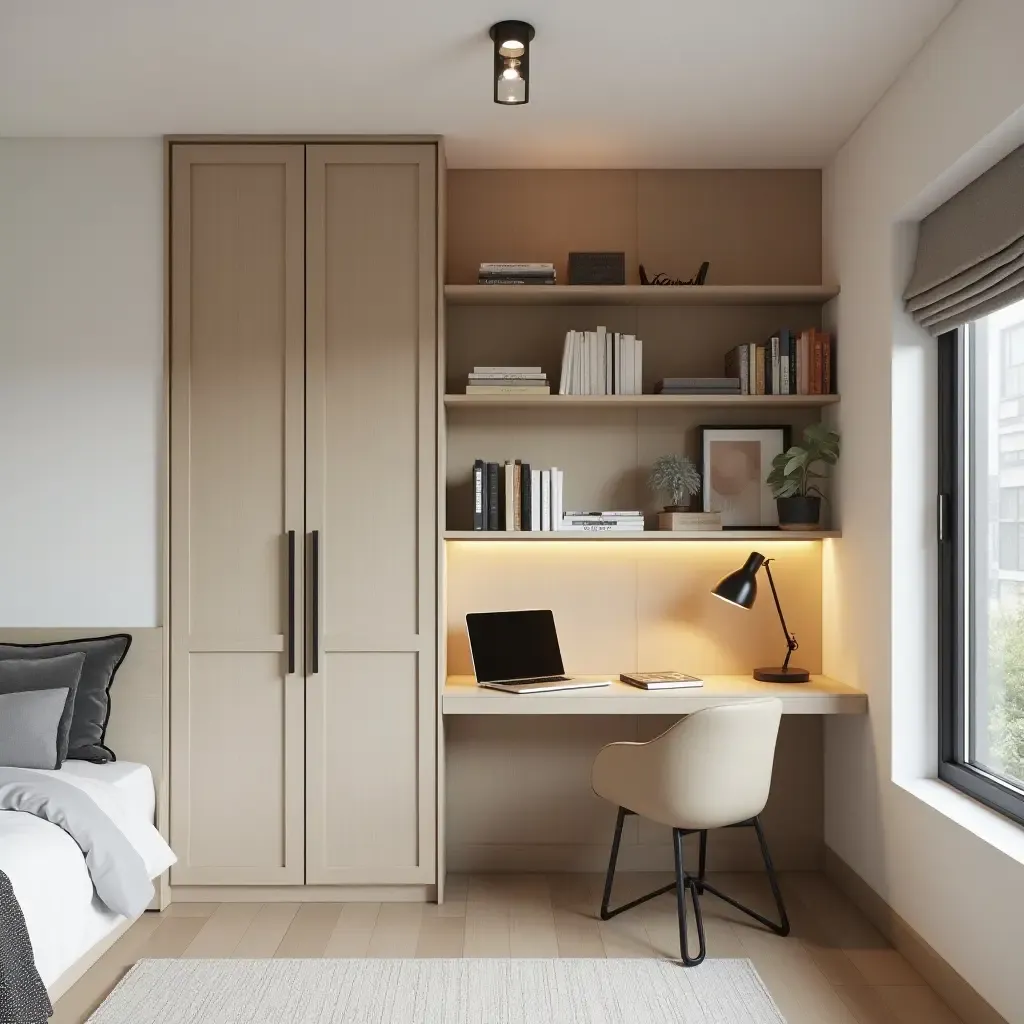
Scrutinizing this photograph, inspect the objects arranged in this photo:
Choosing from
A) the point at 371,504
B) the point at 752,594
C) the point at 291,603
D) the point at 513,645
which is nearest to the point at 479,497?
the point at 371,504

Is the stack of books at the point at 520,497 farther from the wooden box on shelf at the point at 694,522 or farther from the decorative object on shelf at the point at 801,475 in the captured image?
the decorative object on shelf at the point at 801,475

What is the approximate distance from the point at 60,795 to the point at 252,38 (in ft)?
7.33

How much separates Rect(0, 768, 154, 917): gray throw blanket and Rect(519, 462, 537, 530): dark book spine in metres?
1.69

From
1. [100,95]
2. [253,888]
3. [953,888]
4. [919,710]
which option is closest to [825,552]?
[919,710]

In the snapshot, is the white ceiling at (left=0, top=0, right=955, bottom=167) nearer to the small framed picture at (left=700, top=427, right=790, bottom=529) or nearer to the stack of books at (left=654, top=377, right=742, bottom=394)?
the stack of books at (left=654, top=377, right=742, bottom=394)

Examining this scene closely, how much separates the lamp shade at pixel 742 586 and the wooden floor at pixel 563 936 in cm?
106

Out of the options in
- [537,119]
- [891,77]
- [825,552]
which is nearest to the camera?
[891,77]

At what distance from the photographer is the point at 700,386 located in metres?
3.85

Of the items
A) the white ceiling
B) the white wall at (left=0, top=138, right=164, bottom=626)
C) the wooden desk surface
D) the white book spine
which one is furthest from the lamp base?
the white wall at (left=0, top=138, right=164, bottom=626)

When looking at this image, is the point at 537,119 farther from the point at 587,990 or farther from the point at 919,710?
the point at 587,990

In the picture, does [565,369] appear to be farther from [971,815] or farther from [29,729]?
[29,729]

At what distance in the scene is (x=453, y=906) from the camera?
3.67 metres

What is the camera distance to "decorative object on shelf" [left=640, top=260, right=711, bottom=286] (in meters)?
3.92

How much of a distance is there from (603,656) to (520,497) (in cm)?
74
